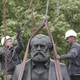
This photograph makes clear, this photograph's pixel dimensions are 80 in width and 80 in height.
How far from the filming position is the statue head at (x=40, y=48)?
4.33 metres

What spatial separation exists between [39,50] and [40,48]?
0.04 metres

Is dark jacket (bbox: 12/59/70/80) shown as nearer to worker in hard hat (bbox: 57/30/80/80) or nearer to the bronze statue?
the bronze statue

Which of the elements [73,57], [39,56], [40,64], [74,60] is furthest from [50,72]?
[74,60]

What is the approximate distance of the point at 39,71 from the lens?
446 centimetres

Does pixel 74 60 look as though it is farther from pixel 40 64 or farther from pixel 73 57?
pixel 40 64

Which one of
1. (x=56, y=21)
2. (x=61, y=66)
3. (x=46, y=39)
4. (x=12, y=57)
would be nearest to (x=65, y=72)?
(x=61, y=66)

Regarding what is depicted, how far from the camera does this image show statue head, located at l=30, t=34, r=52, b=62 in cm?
433

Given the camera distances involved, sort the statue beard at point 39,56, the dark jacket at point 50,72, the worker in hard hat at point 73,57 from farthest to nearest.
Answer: the worker in hard hat at point 73,57 → the dark jacket at point 50,72 → the statue beard at point 39,56

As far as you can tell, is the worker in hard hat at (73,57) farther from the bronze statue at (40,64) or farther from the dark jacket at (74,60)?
the bronze statue at (40,64)

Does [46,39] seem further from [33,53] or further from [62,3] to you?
[62,3]

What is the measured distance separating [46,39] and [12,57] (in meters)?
2.12

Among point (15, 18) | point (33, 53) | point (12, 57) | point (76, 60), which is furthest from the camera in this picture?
point (15, 18)

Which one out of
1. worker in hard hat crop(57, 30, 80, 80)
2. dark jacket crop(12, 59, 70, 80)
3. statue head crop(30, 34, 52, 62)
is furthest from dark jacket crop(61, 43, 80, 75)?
statue head crop(30, 34, 52, 62)

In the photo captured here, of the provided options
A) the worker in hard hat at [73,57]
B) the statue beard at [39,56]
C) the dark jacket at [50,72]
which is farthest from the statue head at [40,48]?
the worker in hard hat at [73,57]
